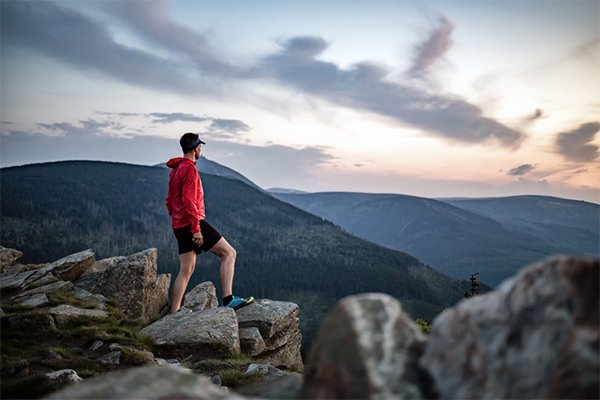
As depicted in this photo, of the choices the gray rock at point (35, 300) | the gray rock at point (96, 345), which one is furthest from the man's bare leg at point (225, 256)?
the gray rock at point (35, 300)

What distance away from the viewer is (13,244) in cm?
18575

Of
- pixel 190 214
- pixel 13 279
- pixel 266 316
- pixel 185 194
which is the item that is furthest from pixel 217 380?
pixel 13 279

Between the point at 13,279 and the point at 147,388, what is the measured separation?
15.3 meters

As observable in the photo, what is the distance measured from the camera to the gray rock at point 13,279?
41.2ft

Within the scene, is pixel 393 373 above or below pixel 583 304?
below

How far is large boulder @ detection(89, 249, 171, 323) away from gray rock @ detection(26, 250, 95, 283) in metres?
2.12

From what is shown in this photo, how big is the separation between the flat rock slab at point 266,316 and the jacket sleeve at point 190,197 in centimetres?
415

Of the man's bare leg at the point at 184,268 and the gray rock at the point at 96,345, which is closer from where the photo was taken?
the gray rock at the point at 96,345

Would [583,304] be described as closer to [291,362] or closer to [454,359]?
[454,359]

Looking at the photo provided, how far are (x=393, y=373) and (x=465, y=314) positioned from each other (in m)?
0.66

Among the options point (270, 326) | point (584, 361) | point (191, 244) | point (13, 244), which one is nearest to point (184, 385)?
point (584, 361)

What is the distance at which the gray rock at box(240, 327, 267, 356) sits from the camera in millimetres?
10016

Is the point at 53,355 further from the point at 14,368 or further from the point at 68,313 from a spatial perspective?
the point at 68,313

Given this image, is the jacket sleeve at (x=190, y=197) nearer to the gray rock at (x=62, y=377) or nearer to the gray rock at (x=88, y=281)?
the gray rock at (x=62, y=377)
